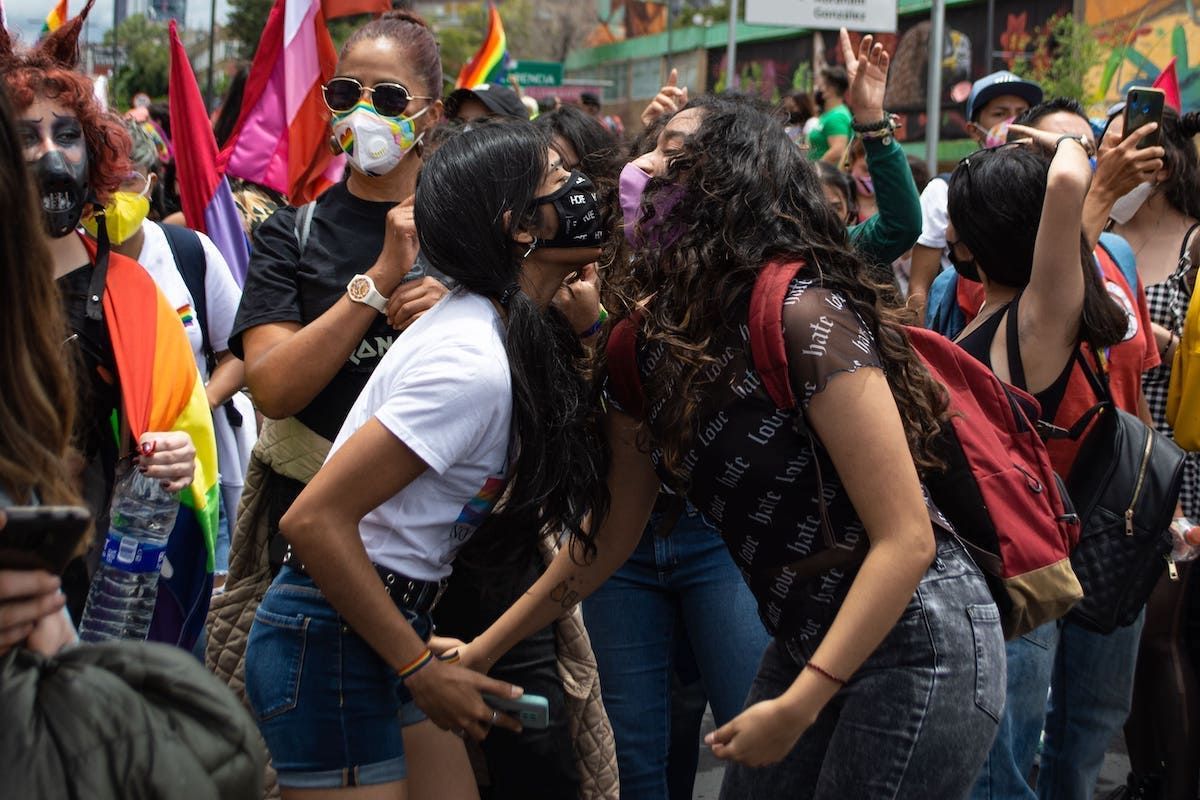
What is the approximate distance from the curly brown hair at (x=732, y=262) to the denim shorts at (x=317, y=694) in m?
0.69

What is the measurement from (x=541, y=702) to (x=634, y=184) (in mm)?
1000

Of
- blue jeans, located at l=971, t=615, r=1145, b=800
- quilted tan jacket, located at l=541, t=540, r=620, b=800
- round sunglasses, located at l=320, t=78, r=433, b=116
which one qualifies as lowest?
blue jeans, located at l=971, t=615, r=1145, b=800

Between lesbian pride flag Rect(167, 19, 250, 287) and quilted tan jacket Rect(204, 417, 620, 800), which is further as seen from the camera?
lesbian pride flag Rect(167, 19, 250, 287)

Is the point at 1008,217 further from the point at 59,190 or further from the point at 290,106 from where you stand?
the point at 290,106

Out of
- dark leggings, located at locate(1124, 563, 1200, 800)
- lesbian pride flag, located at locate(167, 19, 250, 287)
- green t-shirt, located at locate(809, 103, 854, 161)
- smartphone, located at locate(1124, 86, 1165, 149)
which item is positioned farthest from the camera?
green t-shirt, located at locate(809, 103, 854, 161)

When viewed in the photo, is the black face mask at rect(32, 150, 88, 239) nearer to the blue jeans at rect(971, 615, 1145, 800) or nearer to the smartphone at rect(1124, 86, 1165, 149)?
the blue jeans at rect(971, 615, 1145, 800)

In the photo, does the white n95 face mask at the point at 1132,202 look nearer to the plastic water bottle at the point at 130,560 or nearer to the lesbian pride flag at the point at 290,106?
the lesbian pride flag at the point at 290,106

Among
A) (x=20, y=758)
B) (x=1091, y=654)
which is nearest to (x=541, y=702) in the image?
(x=20, y=758)

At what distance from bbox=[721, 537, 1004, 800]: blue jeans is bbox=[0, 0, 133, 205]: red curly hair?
6.87ft

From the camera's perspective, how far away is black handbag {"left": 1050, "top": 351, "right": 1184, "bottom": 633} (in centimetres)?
345

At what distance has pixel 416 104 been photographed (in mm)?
3629

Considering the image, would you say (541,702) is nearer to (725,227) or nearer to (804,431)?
(804,431)

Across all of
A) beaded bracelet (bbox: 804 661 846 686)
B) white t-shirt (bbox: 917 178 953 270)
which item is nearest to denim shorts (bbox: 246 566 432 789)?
beaded bracelet (bbox: 804 661 846 686)

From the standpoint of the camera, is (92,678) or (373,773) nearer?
(92,678)
